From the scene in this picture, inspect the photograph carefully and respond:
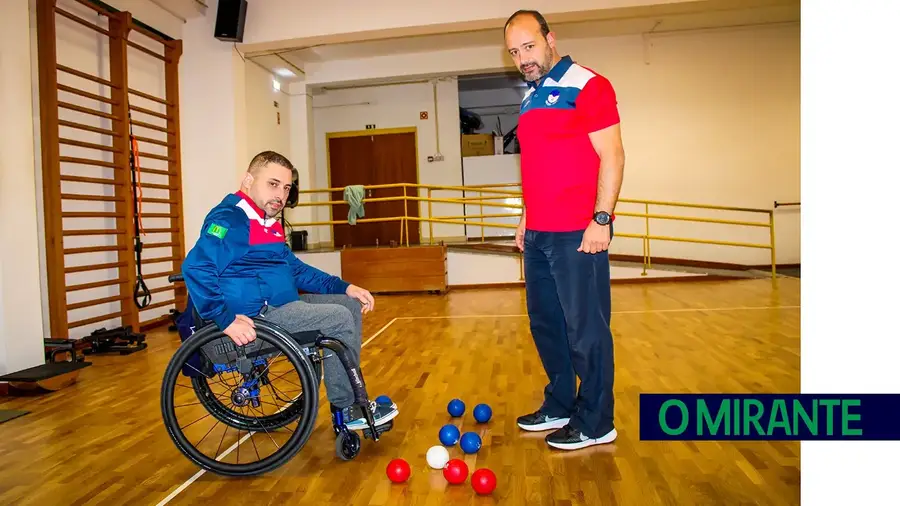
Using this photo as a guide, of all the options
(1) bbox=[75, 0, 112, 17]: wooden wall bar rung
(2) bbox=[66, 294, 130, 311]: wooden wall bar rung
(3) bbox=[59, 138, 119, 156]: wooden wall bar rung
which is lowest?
(2) bbox=[66, 294, 130, 311]: wooden wall bar rung

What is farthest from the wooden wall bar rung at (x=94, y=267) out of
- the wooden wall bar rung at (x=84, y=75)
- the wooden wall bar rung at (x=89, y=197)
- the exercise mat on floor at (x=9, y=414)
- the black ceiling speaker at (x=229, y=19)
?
the black ceiling speaker at (x=229, y=19)

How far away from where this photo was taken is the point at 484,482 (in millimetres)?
1589

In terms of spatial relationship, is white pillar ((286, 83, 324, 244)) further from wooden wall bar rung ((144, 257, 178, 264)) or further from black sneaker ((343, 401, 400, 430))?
black sneaker ((343, 401, 400, 430))

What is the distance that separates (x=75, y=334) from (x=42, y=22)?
6.62 ft

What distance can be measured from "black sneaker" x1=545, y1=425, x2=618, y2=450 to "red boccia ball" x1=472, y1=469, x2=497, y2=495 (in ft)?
1.10

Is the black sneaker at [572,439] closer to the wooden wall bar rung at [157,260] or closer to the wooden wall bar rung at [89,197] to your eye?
the wooden wall bar rung at [89,197]

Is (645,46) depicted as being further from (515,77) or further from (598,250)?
(598,250)

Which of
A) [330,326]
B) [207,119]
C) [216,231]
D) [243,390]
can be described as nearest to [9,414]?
[243,390]

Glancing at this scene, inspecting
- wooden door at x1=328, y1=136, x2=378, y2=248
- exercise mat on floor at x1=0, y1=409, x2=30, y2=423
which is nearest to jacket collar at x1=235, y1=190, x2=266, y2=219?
exercise mat on floor at x1=0, y1=409, x2=30, y2=423

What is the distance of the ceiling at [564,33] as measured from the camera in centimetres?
727

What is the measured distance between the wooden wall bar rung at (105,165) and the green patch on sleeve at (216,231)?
280 cm

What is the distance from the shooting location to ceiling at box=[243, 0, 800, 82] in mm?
7270

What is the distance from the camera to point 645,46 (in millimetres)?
7930
